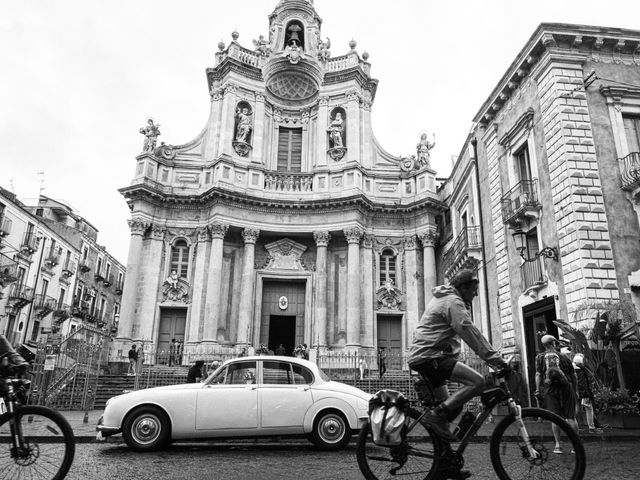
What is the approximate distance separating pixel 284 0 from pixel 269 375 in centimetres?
2917

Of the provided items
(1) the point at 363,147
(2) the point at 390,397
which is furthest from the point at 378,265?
(2) the point at 390,397

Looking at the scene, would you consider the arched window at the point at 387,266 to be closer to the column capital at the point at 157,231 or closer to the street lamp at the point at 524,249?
the street lamp at the point at 524,249

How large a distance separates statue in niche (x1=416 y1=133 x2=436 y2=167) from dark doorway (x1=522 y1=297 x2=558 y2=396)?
13908 mm

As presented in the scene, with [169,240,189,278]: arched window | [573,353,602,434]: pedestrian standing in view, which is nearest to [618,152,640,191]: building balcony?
[573,353,602,434]: pedestrian standing

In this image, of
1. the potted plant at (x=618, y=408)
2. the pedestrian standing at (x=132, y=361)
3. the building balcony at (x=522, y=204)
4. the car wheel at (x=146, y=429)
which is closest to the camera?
the car wheel at (x=146, y=429)

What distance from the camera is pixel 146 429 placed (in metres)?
7.77

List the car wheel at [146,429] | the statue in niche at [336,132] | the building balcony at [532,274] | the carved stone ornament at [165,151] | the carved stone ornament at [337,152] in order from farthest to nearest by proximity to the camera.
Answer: the statue in niche at [336,132] < the carved stone ornament at [337,152] < the carved stone ornament at [165,151] < the building balcony at [532,274] < the car wheel at [146,429]

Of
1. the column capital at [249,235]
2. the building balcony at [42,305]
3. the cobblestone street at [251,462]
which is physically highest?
the column capital at [249,235]

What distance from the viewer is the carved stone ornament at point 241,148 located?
27347 millimetres

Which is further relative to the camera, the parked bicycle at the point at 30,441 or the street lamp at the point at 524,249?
the street lamp at the point at 524,249

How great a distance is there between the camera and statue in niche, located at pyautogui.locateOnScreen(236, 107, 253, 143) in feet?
90.4

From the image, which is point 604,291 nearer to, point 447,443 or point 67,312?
point 447,443

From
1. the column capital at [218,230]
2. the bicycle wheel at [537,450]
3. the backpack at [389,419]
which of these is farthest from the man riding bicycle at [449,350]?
the column capital at [218,230]

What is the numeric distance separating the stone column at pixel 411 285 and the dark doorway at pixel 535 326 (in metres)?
10.0
